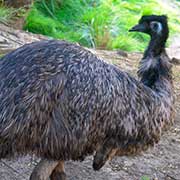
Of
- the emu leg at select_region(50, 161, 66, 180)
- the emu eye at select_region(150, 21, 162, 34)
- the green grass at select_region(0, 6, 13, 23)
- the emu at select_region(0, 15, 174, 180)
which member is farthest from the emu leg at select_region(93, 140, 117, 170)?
the green grass at select_region(0, 6, 13, 23)

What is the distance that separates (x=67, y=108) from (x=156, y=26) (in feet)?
2.53

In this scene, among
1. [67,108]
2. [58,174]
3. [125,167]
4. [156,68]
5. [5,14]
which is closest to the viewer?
[67,108]

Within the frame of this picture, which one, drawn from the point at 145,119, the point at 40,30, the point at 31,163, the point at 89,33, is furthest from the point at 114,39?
the point at 145,119

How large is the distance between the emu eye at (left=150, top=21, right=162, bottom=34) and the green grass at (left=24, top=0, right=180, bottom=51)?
3.93 metres

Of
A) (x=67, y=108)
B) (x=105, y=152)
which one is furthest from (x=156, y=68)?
(x=67, y=108)

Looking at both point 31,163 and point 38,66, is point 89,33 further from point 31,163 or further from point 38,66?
point 38,66

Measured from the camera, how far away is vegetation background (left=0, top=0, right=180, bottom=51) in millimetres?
7258

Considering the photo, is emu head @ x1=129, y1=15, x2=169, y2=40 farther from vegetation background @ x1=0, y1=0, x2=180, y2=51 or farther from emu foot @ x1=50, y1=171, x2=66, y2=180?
vegetation background @ x1=0, y1=0, x2=180, y2=51

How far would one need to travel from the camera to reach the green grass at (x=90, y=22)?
729 cm

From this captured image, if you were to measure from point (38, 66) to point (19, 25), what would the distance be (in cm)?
407

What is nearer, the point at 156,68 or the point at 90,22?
the point at 156,68

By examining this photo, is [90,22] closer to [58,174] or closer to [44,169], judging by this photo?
[58,174]

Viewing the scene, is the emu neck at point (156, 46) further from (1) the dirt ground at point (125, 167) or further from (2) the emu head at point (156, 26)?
(1) the dirt ground at point (125, 167)

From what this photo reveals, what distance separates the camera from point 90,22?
7770mm
